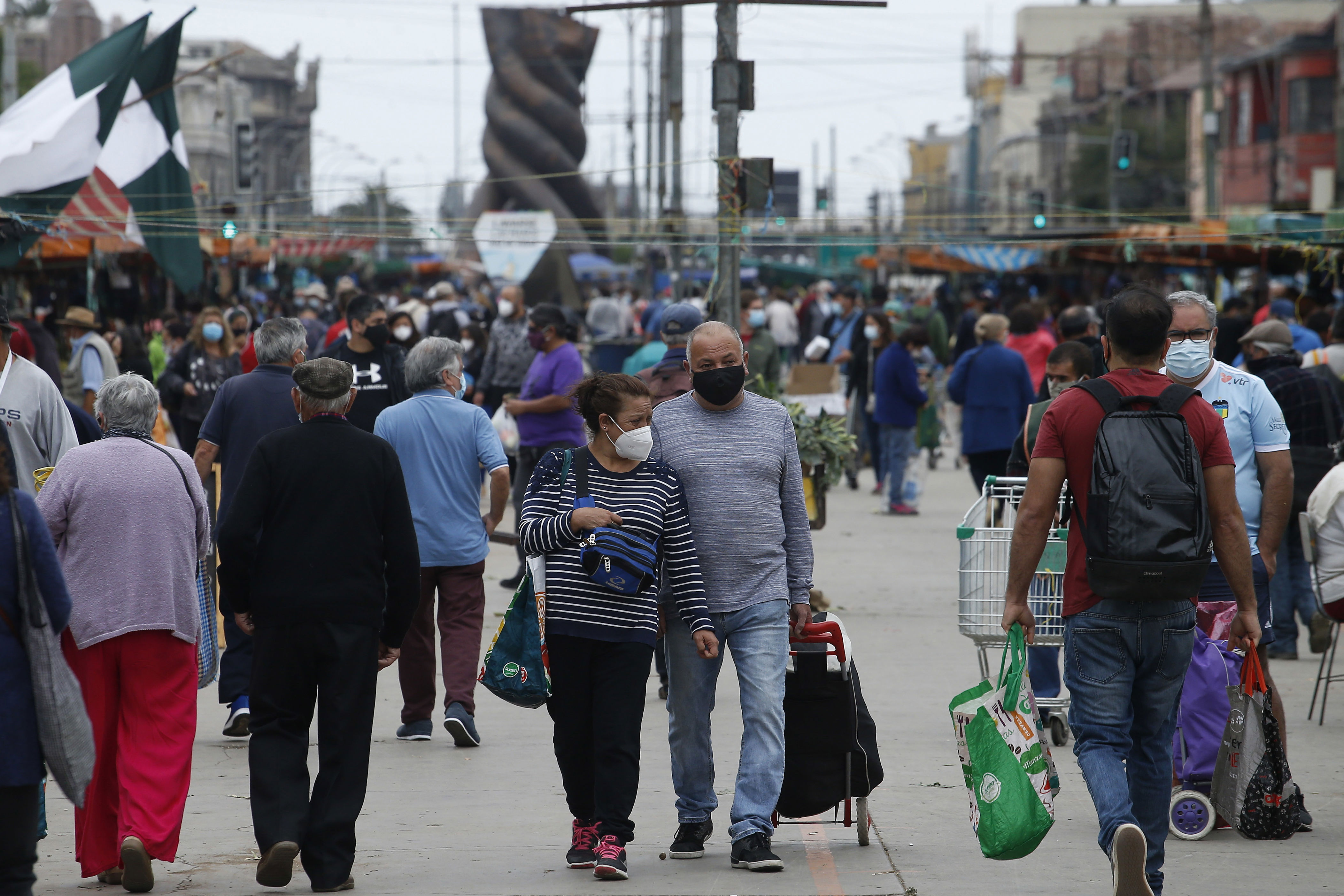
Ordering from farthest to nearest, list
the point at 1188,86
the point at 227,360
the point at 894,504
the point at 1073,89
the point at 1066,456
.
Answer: the point at 1073,89
the point at 1188,86
the point at 894,504
the point at 227,360
the point at 1066,456

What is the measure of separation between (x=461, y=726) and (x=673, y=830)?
1716 mm

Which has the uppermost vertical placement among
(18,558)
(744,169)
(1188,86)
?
(1188,86)

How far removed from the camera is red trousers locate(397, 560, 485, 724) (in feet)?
25.0

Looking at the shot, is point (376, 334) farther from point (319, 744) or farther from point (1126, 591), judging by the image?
point (1126, 591)

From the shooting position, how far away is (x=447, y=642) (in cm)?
770

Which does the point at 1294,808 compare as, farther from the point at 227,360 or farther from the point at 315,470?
the point at 227,360

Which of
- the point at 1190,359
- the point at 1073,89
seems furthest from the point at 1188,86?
the point at 1190,359

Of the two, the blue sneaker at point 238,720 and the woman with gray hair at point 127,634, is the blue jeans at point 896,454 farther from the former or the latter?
the woman with gray hair at point 127,634

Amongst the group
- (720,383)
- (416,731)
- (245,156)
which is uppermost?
(245,156)

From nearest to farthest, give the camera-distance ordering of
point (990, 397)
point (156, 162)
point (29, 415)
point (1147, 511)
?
point (1147, 511), point (29, 415), point (990, 397), point (156, 162)

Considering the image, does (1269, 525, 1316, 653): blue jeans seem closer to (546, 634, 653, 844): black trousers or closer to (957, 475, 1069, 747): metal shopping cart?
(957, 475, 1069, 747): metal shopping cart

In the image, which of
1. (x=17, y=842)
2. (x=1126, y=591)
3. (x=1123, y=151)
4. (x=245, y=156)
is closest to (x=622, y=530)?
(x=1126, y=591)

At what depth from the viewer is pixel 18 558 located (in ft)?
13.8

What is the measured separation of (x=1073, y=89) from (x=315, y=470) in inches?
3607
